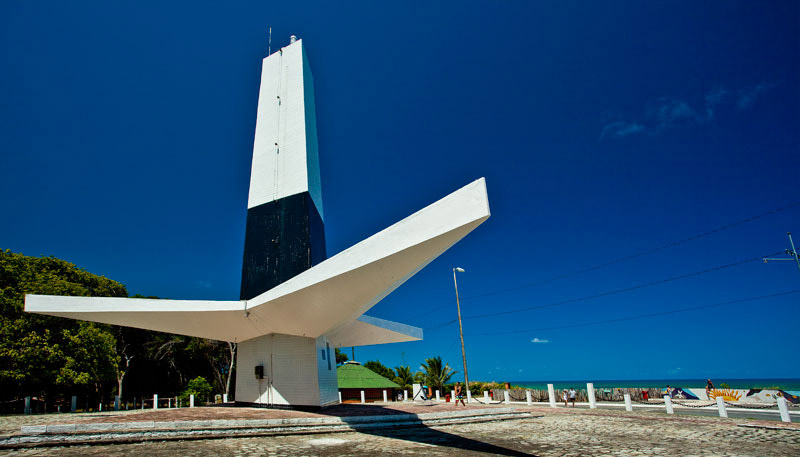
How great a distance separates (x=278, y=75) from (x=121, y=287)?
714 inches

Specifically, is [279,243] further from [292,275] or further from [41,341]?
[41,341]

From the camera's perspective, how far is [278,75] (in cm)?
1705

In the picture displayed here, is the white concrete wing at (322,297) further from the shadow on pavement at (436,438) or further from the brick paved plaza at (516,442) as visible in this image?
the shadow on pavement at (436,438)

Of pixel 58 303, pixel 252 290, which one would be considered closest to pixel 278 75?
pixel 252 290

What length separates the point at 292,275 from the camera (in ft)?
43.6

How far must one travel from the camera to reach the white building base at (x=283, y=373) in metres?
12.7

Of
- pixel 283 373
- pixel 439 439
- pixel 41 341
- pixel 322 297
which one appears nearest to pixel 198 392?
pixel 41 341

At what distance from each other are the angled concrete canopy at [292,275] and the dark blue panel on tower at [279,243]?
0.04 metres

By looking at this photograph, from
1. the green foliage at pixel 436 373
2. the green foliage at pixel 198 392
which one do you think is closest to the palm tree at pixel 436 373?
the green foliage at pixel 436 373

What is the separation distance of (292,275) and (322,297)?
12.8ft

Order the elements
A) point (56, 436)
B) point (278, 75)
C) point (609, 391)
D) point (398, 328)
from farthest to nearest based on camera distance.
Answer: point (609, 391) < point (398, 328) < point (278, 75) < point (56, 436)

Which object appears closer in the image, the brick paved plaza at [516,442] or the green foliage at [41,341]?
the brick paved plaza at [516,442]

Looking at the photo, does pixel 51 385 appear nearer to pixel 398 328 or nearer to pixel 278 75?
pixel 398 328

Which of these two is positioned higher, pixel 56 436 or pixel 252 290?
pixel 252 290
